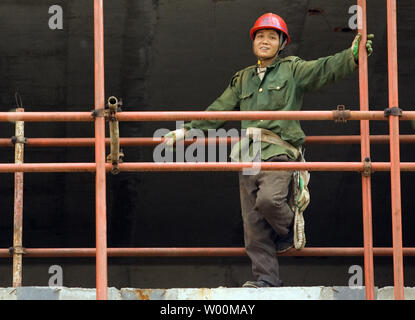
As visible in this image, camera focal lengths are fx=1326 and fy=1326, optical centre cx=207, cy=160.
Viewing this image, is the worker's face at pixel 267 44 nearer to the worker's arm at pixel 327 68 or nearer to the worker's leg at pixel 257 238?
the worker's arm at pixel 327 68

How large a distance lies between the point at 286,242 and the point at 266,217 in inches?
10.7

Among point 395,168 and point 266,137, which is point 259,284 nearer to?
point 266,137

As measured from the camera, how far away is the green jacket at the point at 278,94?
9617mm

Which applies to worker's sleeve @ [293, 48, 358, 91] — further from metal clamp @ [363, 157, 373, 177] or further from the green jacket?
metal clamp @ [363, 157, 373, 177]

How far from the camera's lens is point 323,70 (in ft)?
31.2

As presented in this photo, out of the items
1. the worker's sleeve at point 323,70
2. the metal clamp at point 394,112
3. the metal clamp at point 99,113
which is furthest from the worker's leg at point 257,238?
the metal clamp at point 99,113

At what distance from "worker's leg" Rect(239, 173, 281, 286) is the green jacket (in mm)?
232

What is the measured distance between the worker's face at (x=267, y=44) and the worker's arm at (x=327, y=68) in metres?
0.20

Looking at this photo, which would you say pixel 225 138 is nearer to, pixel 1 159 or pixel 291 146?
pixel 291 146

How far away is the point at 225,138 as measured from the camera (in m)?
9.93

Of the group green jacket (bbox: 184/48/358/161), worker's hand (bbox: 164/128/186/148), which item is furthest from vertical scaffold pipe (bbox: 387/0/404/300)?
worker's hand (bbox: 164/128/186/148)

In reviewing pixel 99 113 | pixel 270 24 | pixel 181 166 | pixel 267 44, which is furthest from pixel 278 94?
pixel 99 113

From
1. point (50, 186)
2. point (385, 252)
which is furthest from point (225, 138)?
point (50, 186)
